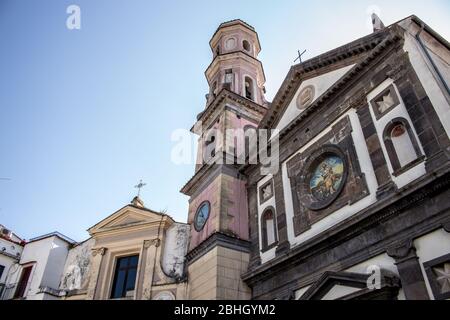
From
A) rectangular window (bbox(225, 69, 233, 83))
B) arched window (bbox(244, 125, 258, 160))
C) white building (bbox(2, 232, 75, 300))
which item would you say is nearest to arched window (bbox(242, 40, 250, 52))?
rectangular window (bbox(225, 69, 233, 83))

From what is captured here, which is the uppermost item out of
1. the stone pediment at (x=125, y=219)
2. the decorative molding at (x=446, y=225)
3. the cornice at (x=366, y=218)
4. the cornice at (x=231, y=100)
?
the cornice at (x=231, y=100)

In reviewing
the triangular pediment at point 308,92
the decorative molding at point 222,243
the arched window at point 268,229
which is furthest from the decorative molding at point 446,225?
the decorative molding at point 222,243

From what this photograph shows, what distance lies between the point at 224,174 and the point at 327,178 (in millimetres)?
5508

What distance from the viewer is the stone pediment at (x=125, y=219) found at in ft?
63.9

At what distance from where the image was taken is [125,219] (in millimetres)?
20188

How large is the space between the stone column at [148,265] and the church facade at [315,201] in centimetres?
6

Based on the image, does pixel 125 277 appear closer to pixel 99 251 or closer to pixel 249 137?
pixel 99 251

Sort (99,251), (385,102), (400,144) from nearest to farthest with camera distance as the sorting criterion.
Answer: (400,144) → (385,102) → (99,251)

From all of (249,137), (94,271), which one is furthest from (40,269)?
(249,137)

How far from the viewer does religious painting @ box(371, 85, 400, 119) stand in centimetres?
1102

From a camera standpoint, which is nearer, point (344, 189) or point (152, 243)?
point (344, 189)

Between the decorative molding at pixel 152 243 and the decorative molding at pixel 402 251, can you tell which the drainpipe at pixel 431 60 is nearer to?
the decorative molding at pixel 402 251

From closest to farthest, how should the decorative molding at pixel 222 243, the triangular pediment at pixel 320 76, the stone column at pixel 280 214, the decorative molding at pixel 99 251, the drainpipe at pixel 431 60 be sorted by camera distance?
the drainpipe at pixel 431 60 < the triangular pediment at pixel 320 76 < the stone column at pixel 280 214 < the decorative molding at pixel 222 243 < the decorative molding at pixel 99 251
